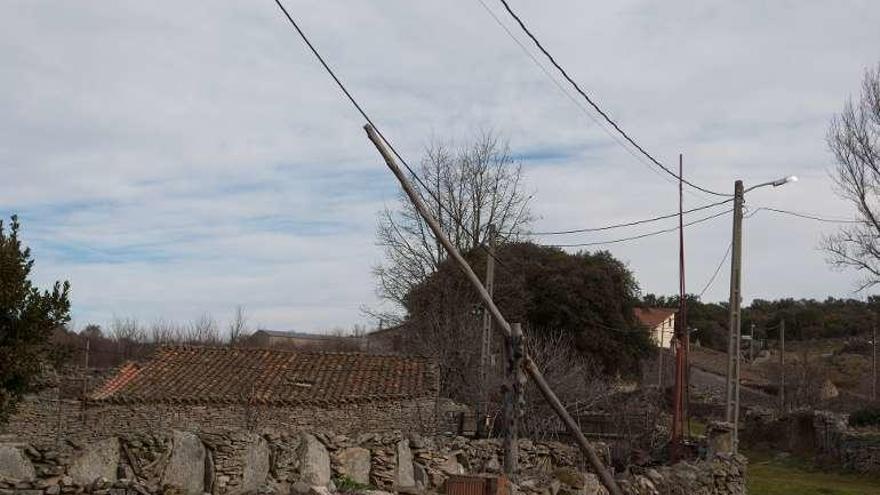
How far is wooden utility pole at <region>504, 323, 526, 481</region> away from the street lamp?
940cm

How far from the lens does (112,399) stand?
83.4ft

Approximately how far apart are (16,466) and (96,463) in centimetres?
78

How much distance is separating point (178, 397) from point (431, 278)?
11.7 m

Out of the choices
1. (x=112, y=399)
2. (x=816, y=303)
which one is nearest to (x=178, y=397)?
(x=112, y=399)

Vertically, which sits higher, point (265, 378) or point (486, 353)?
point (486, 353)

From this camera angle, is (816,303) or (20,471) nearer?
(20,471)

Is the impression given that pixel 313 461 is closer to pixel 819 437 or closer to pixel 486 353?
pixel 486 353

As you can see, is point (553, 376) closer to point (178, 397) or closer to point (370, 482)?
point (178, 397)

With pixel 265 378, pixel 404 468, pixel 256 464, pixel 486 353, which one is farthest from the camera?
pixel 265 378

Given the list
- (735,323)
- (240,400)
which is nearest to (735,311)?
(735,323)

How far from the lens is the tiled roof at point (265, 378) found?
2555 centimetres

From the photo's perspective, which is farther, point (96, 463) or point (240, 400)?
point (240, 400)

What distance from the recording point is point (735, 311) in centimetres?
1927

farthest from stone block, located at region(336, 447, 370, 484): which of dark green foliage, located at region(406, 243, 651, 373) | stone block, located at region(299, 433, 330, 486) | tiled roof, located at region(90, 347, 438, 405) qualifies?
dark green foliage, located at region(406, 243, 651, 373)
